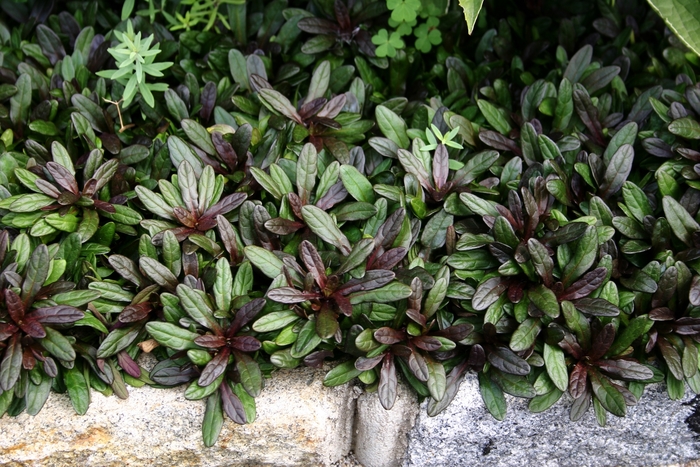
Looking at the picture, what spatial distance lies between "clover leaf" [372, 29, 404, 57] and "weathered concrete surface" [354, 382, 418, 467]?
1308mm

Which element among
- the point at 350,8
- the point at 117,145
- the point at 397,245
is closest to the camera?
the point at 397,245

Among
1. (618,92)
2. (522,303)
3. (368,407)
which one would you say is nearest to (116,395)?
(368,407)

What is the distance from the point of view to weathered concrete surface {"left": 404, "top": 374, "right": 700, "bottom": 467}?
2.10 metres

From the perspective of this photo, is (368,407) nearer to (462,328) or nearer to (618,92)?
(462,328)

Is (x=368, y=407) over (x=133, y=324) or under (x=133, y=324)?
under

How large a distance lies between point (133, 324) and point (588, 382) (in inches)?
53.8

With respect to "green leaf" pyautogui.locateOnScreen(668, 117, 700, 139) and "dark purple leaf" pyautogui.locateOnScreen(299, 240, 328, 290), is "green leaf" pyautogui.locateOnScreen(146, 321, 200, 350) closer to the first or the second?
"dark purple leaf" pyautogui.locateOnScreen(299, 240, 328, 290)

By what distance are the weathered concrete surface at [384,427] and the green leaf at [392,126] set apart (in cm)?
83

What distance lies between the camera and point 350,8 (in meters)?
2.75

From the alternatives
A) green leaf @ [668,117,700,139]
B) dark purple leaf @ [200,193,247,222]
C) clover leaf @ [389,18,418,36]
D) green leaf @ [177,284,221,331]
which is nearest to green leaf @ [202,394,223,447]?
green leaf @ [177,284,221,331]

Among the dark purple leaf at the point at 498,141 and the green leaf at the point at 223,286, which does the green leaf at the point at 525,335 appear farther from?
the green leaf at the point at 223,286

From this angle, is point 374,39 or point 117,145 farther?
point 374,39

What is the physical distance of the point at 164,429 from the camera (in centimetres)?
209

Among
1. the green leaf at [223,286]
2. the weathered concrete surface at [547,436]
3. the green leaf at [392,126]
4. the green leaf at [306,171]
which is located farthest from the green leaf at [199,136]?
the weathered concrete surface at [547,436]
